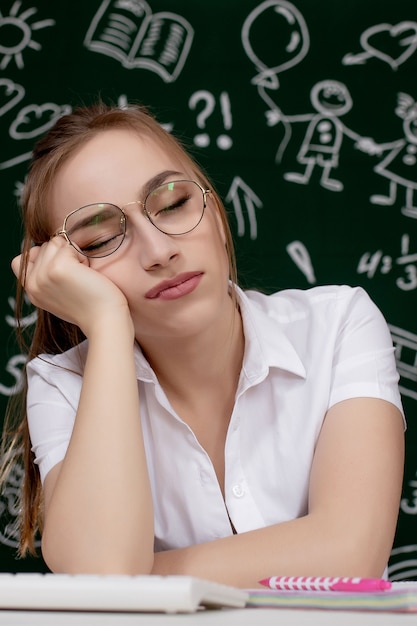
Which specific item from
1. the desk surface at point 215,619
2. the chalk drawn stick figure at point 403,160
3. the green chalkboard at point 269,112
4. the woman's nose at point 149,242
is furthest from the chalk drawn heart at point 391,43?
the desk surface at point 215,619

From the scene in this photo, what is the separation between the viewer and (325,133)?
97.3 inches

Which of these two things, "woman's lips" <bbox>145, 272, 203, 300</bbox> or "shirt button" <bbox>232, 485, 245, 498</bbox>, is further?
"shirt button" <bbox>232, 485, 245, 498</bbox>

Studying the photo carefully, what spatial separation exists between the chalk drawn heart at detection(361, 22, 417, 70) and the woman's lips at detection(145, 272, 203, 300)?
1.39 meters

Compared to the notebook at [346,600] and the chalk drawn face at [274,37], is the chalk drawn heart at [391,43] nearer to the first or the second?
the chalk drawn face at [274,37]

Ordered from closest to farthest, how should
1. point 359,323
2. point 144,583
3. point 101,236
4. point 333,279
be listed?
point 144,583
point 101,236
point 359,323
point 333,279

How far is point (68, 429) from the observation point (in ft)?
4.92

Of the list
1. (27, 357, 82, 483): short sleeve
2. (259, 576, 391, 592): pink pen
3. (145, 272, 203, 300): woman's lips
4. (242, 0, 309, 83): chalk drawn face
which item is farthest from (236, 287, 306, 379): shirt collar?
A: (242, 0, 309, 83): chalk drawn face

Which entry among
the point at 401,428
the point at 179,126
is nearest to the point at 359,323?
the point at 401,428

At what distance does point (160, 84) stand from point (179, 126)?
0.49 ft

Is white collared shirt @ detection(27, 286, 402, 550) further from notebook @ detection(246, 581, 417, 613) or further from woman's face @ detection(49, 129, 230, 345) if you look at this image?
notebook @ detection(246, 581, 417, 613)

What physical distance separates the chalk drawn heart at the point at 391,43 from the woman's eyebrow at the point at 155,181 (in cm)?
127

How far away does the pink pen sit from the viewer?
79 centimetres

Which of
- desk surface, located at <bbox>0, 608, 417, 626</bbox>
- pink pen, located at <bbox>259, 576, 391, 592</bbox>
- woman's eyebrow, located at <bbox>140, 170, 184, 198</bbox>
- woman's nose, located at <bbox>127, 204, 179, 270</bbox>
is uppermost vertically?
woman's eyebrow, located at <bbox>140, 170, 184, 198</bbox>

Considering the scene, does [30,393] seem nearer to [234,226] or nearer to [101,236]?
[101,236]
